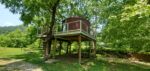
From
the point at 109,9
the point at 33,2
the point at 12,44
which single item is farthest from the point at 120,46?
the point at 12,44

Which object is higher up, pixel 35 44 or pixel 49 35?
pixel 49 35

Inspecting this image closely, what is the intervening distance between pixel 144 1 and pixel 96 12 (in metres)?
30.3

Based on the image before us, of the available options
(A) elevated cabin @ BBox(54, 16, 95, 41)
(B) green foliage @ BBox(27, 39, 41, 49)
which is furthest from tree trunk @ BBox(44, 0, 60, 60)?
(B) green foliage @ BBox(27, 39, 41, 49)

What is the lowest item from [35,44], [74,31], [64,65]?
[64,65]

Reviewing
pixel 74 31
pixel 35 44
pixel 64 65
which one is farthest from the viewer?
pixel 35 44

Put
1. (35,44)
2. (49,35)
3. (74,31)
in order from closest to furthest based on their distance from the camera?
(74,31) < (49,35) < (35,44)

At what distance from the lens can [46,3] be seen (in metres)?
21.7

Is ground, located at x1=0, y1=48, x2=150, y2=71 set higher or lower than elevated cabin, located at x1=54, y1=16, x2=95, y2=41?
lower

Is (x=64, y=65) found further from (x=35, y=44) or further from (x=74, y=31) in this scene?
(x=35, y=44)

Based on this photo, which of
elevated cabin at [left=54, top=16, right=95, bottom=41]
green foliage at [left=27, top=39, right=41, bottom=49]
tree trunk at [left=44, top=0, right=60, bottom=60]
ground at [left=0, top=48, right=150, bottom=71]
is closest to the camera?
ground at [left=0, top=48, right=150, bottom=71]

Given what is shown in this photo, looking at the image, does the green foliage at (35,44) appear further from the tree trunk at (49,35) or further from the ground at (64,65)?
the ground at (64,65)

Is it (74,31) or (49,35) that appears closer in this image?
(74,31)

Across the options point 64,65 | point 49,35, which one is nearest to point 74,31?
point 64,65

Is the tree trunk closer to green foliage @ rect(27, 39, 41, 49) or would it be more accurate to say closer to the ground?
the ground
